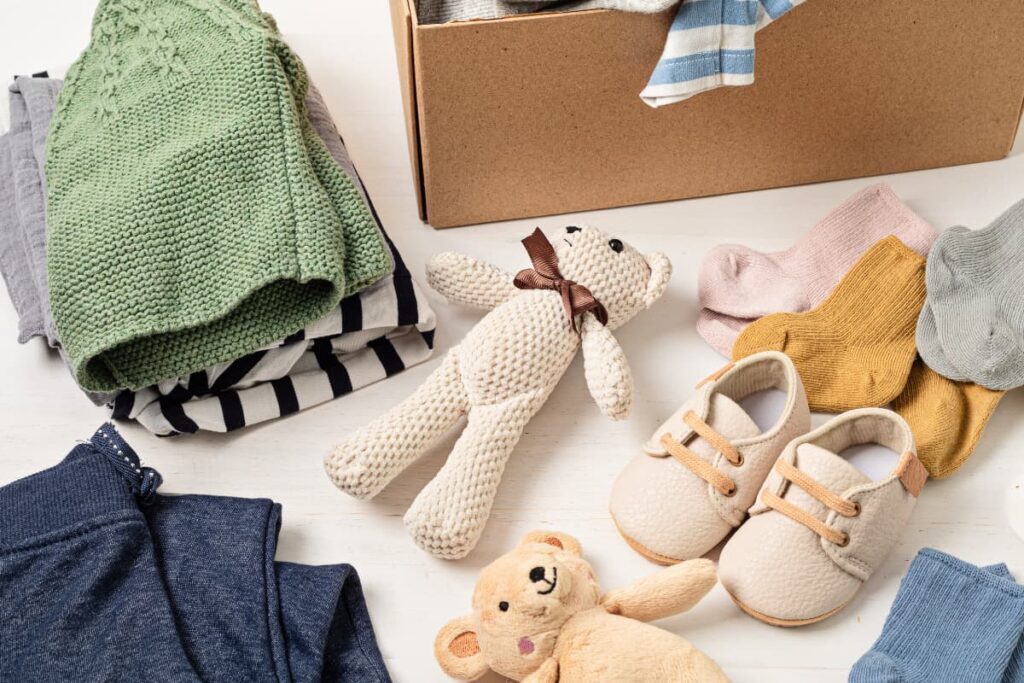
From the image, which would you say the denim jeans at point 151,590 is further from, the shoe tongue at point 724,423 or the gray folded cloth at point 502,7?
the gray folded cloth at point 502,7

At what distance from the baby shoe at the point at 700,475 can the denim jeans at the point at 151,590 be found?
0.87 feet

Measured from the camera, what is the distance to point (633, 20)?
3.41ft

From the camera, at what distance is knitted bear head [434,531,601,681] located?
2.67 feet

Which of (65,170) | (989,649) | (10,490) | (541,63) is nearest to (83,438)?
(10,490)

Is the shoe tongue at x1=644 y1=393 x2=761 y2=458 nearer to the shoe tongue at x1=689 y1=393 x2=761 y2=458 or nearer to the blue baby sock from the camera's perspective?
the shoe tongue at x1=689 y1=393 x2=761 y2=458

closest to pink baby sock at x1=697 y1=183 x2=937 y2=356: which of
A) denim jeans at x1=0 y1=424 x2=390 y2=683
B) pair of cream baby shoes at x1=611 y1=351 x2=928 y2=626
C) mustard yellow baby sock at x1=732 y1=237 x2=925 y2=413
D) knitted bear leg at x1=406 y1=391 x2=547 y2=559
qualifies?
mustard yellow baby sock at x1=732 y1=237 x2=925 y2=413

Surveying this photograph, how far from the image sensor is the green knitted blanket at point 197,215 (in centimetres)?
94

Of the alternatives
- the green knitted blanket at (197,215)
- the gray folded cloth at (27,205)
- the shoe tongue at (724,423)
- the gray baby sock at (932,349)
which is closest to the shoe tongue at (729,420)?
the shoe tongue at (724,423)

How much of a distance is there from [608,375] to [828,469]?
0.72 ft

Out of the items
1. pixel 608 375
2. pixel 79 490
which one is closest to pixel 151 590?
pixel 79 490

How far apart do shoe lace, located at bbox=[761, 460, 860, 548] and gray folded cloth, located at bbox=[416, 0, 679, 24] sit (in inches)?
18.5

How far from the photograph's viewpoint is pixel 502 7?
109cm

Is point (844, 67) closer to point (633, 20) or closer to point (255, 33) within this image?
point (633, 20)

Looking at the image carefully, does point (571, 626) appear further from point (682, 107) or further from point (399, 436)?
point (682, 107)
